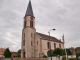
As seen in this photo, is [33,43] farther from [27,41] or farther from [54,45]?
[54,45]

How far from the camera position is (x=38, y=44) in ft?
153

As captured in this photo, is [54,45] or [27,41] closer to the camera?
[27,41]

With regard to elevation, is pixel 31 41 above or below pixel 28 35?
below

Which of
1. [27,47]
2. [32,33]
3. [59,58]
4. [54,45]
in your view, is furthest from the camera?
[54,45]

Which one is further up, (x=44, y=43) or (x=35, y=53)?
(x=44, y=43)

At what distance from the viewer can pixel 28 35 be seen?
45.7 m

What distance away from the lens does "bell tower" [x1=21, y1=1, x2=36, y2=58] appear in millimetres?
44572

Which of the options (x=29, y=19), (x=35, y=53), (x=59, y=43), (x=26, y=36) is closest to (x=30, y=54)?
(x=35, y=53)

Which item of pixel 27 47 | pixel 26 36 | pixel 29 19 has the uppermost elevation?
pixel 29 19

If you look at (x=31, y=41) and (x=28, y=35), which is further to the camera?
(x=31, y=41)

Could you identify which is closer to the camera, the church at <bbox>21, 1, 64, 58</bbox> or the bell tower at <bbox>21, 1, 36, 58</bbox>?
the bell tower at <bbox>21, 1, 36, 58</bbox>

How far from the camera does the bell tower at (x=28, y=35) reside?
4457cm

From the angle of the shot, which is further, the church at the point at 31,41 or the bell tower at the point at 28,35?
the church at the point at 31,41

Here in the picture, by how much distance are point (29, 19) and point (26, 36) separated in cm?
683
